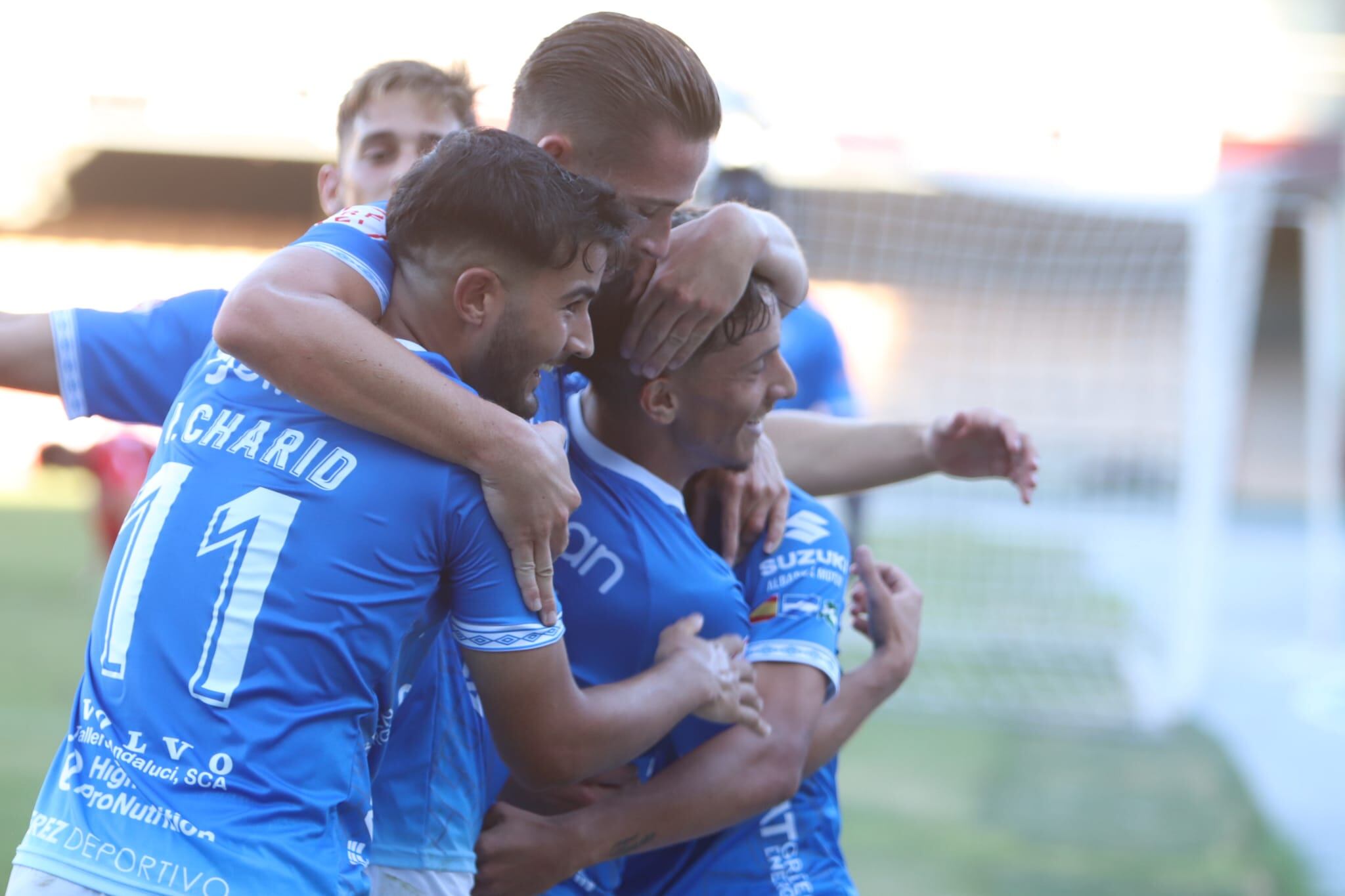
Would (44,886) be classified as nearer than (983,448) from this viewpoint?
Yes

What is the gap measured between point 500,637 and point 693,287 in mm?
639

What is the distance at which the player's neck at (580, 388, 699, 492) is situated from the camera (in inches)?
81.9

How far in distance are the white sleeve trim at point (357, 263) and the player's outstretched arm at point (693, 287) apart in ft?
1.48

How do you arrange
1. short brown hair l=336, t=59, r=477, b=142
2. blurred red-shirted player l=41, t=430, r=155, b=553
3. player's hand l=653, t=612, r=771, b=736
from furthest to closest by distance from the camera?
blurred red-shirted player l=41, t=430, r=155, b=553 < short brown hair l=336, t=59, r=477, b=142 < player's hand l=653, t=612, r=771, b=736

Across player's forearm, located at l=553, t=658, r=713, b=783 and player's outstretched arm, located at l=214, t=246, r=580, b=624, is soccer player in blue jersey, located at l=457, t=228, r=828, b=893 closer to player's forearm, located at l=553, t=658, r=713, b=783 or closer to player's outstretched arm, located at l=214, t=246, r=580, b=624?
player's forearm, located at l=553, t=658, r=713, b=783

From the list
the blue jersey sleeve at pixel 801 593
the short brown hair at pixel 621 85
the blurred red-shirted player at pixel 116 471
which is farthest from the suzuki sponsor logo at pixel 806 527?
the blurred red-shirted player at pixel 116 471

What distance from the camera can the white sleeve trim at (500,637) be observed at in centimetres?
157

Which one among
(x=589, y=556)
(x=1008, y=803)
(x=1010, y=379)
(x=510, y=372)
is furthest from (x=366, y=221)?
(x=1010, y=379)

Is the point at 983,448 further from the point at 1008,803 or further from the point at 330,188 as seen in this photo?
the point at 1008,803

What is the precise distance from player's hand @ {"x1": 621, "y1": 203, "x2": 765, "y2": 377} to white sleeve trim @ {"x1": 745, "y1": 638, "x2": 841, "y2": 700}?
1.54ft

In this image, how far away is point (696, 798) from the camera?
75.4 inches

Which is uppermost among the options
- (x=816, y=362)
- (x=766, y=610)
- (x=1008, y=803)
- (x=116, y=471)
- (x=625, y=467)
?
(x=625, y=467)

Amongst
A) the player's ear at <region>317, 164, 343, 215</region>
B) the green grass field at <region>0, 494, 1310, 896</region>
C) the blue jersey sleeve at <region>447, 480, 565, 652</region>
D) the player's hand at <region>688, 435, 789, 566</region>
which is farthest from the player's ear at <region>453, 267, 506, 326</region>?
the green grass field at <region>0, 494, 1310, 896</region>

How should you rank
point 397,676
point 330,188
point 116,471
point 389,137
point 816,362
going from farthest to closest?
point 116,471
point 816,362
point 330,188
point 389,137
point 397,676
